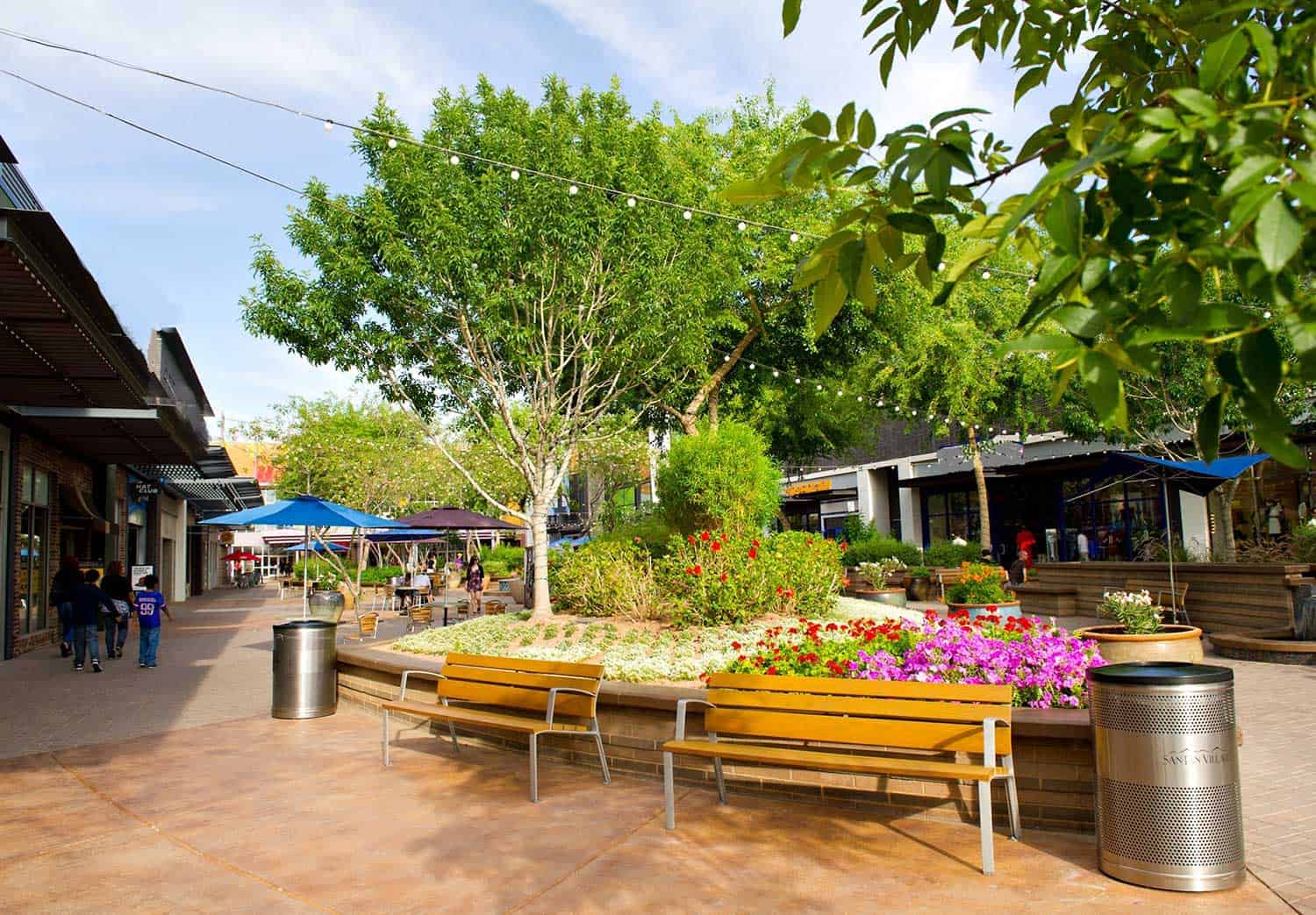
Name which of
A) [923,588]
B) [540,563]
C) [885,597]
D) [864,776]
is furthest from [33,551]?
[923,588]

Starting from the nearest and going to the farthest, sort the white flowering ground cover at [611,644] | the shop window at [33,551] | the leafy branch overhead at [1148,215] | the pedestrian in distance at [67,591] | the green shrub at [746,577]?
the leafy branch overhead at [1148,215] → the white flowering ground cover at [611,644] → the green shrub at [746,577] → the pedestrian in distance at [67,591] → the shop window at [33,551]

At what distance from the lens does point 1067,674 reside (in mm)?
6016

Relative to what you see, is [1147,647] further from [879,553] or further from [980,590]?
[879,553]

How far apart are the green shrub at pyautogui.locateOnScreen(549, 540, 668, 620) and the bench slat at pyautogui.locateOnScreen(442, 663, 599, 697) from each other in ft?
14.4

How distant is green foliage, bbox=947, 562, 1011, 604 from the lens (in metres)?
15.9

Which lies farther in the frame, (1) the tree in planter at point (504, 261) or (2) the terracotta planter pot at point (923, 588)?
(2) the terracotta planter pot at point (923, 588)

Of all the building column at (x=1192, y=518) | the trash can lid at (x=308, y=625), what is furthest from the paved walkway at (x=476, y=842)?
the building column at (x=1192, y=518)

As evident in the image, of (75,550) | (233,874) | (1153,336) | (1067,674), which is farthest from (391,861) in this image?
(75,550)

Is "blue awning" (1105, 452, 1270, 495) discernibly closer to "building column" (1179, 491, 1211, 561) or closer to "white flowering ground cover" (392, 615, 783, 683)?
"white flowering ground cover" (392, 615, 783, 683)

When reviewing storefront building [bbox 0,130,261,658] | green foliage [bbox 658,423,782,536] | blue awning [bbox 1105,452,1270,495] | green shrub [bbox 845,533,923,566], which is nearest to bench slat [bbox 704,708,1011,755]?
storefront building [bbox 0,130,261,658]

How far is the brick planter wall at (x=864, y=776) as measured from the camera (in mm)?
5211

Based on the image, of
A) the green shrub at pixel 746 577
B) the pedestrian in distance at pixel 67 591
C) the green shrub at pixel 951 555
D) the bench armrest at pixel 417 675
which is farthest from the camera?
the green shrub at pixel 951 555

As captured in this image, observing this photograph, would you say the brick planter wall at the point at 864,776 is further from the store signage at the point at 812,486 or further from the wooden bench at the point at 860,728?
the store signage at the point at 812,486

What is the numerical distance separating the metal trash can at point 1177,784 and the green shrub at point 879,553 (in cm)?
2359
